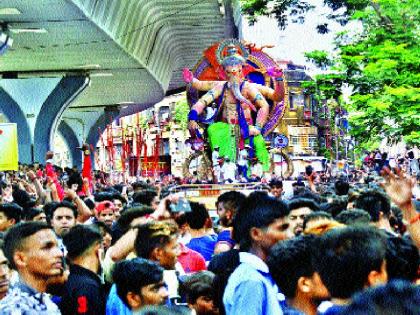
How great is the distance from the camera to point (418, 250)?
5902 millimetres

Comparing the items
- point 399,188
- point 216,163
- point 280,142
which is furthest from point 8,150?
point 280,142

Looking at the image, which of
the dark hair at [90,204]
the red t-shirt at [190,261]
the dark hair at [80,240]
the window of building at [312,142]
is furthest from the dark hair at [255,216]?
the window of building at [312,142]

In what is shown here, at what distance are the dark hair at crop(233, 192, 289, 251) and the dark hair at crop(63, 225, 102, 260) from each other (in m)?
1.36

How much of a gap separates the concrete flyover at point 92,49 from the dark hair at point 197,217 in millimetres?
13014

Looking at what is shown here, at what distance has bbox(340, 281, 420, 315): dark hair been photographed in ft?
9.91

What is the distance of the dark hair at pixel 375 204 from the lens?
959 cm

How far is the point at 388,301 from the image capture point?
3033 millimetres

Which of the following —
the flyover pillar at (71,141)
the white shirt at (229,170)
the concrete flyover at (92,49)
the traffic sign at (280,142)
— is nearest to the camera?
the concrete flyover at (92,49)

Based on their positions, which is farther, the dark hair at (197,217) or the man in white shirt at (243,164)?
the man in white shirt at (243,164)

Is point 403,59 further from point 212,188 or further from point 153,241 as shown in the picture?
point 153,241

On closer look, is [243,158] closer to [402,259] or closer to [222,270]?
[222,270]

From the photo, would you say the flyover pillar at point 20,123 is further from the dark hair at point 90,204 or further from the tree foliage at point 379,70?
the dark hair at point 90,204

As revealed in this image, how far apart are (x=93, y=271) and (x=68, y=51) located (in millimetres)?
25154

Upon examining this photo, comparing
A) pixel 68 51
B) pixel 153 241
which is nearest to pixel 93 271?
pixel 153 241
